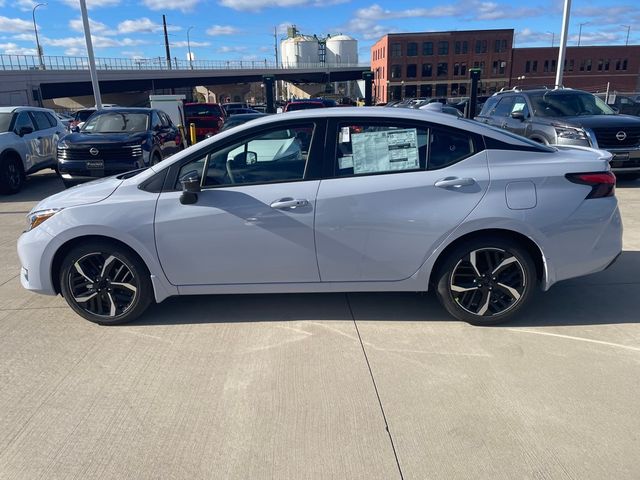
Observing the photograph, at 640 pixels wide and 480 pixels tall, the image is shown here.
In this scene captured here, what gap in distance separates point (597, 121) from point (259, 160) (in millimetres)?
7909

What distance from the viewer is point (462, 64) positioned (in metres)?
81.0

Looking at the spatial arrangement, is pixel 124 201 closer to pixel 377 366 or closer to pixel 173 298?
pixel 173 298

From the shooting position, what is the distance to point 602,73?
252ft

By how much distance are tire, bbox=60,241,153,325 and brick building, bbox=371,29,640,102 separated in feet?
272

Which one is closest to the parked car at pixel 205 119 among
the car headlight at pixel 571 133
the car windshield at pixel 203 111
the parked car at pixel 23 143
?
the car windshield at pixel 203 111

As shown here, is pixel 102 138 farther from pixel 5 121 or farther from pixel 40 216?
pixel 40 216

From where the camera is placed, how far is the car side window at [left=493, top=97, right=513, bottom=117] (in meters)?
11.0

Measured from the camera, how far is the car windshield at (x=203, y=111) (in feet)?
63.6

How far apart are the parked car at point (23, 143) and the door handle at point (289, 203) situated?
349 inches

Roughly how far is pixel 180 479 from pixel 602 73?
92.0m

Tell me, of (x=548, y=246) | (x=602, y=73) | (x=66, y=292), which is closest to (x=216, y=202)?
(x=66, y=292)

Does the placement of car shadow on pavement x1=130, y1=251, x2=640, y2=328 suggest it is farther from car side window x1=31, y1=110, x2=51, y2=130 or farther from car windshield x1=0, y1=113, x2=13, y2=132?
car side window x1=31, y1=110, x2=51, y2=130

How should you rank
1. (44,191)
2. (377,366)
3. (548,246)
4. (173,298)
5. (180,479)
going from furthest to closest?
(44,191) → (173,298) → (548,246) → (377,366) → (180,479)

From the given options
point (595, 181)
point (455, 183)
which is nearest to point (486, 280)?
point (455, 183)
